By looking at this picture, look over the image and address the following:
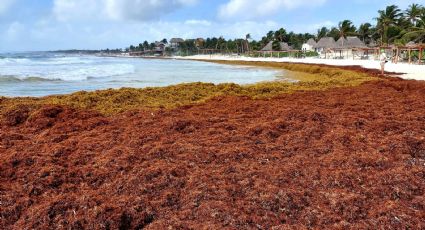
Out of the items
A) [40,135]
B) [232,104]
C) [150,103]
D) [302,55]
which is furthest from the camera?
[302,55]

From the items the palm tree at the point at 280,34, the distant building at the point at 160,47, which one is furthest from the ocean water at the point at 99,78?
the distant building at the point at 160,47

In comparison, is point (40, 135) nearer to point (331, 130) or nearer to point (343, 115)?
point (331, 130)

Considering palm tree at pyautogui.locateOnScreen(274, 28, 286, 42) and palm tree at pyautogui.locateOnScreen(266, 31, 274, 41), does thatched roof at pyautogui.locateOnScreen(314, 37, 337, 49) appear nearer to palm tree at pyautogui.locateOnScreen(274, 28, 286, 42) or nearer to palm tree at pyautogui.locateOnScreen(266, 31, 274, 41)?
palm tree at pyautogui.locateOnScreen(274, 28, 286, 42)

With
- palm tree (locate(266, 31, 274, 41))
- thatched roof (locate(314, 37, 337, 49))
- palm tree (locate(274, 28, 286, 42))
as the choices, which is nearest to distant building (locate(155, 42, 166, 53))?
palm tree (locate(266, 31, 274, 41))

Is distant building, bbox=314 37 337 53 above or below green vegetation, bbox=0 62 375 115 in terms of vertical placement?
above

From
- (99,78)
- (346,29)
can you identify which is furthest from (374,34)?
(99,78)

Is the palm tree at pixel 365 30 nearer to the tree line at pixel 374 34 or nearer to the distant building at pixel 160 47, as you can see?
the tree line at pixel 374 34

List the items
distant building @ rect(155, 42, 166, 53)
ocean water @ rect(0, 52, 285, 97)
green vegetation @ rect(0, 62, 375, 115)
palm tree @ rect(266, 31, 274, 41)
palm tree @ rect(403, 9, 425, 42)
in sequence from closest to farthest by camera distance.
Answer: green vegetation @ rect(0, 62, 375, 115)
ocean water @ rect(0, 52, 285, 97)
palm tree @ rect(403, 9, 425, 42)
palm tree @ rect(266, 31, 274, 41)
distant building @ rect(155, 42, 166, 53)

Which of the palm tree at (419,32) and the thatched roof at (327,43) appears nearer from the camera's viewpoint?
the palm tree at (419,32)

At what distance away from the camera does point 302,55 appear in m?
72.4

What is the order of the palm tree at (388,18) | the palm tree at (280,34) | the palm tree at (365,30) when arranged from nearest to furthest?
the palm tree at (388,18) < the palm tree at (365,30) < the palm tree at (280,34)

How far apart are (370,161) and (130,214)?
3.08 m

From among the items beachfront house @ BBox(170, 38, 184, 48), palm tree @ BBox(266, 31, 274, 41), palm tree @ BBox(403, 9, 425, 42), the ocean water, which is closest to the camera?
the ocean water

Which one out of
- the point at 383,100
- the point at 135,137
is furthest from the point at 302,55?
the point at 135,137
